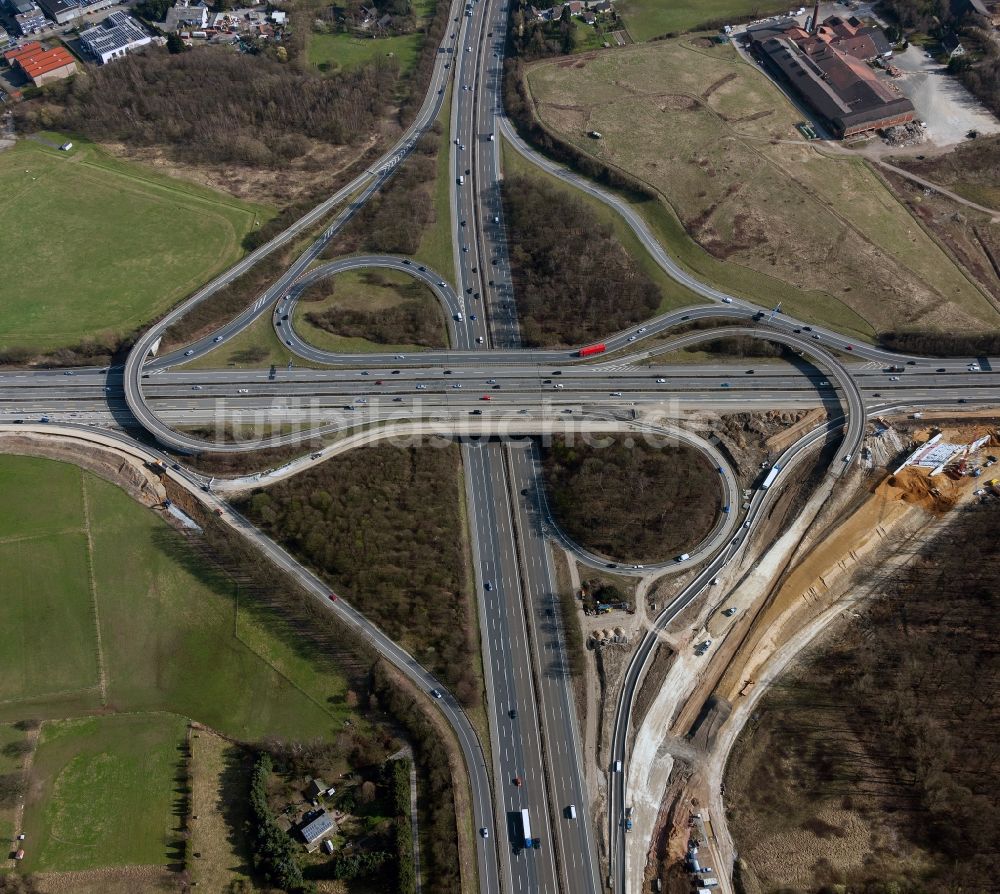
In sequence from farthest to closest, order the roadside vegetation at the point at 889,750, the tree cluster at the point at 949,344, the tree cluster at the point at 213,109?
the tree cluster at the point at 213,109, the tree cluster at the point at 949,344, the roadside vegetation at the point at 889,750

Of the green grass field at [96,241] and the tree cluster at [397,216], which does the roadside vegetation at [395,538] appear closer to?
the tree cluster at [397,216]

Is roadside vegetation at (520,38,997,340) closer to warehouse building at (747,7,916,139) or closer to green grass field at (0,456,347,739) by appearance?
warehouse building at (747,7,916,139)

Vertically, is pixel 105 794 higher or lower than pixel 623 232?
lower

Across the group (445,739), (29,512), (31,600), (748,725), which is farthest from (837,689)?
(29,512)

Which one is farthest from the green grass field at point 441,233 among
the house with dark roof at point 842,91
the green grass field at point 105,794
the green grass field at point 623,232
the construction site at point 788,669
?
the green grass field at point 105,794

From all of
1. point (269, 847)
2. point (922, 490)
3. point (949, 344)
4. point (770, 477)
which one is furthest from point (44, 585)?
point (949, 344)

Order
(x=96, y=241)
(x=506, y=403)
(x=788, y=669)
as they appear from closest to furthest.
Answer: (x=788, y=669) → (x=506, y=403) → (x=96, y=241)

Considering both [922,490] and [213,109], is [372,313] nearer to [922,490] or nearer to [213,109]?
[213,109]
